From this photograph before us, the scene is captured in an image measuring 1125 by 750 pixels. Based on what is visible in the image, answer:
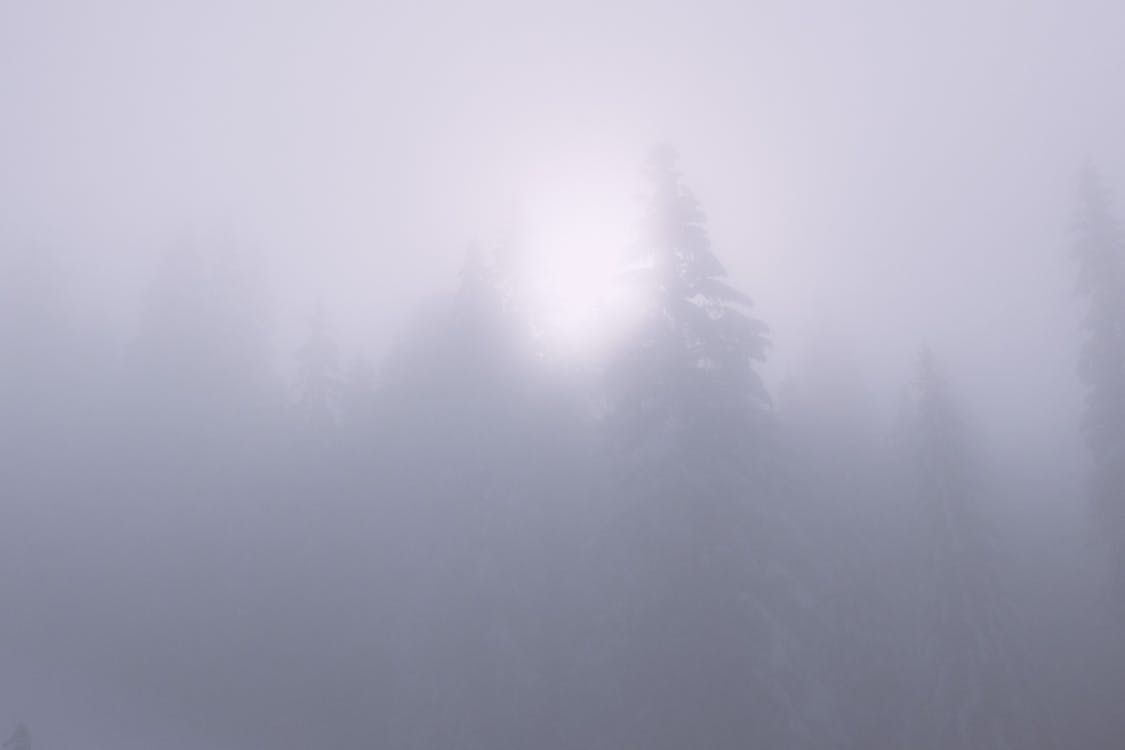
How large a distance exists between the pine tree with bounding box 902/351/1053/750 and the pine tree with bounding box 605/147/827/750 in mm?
9139

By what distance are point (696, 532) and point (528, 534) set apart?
7.31 meters

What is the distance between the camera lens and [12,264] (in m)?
33.5

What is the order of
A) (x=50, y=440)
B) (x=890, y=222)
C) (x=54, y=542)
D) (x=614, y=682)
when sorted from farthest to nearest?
(x=890, y=222) → (x=50, y=440) → (x=54, y=542) → (x=614, y=682)

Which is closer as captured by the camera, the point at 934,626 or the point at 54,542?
the point at 934,626

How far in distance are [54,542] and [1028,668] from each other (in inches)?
1226

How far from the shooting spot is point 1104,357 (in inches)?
878

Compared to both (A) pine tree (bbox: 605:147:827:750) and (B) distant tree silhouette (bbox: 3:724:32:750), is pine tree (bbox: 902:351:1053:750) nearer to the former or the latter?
(A) pine tree (bbox: 605:147:827:750)

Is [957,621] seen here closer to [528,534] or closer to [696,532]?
[696,532]

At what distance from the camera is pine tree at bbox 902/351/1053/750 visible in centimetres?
2014

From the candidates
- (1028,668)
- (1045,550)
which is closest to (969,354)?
(1045,550)

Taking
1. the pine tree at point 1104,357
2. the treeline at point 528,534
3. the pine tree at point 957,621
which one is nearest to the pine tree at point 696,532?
the treeline at point 528,534

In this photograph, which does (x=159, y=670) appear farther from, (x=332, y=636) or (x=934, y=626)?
(x=934, y=626)

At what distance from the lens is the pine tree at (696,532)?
13.9 m

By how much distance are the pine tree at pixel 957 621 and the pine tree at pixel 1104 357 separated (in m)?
3.23
